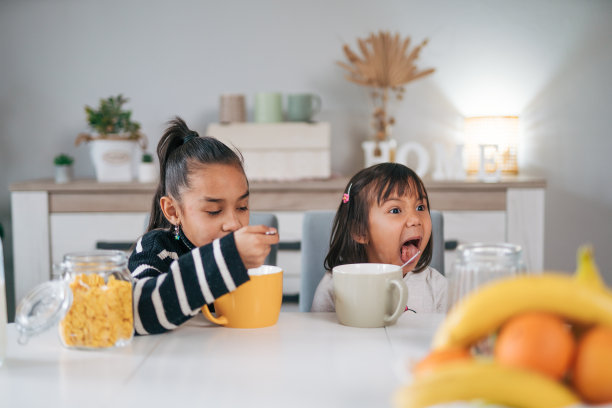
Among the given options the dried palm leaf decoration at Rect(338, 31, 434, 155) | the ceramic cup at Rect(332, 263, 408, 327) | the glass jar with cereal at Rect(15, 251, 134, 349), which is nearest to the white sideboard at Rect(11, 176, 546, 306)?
the dried palm leaf decoration at Rect(338, 31, 434, 155)

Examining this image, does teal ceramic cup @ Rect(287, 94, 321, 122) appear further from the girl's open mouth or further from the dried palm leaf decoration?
the girl's open mouth

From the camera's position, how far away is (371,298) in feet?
3.00

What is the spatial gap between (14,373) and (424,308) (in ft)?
2.83

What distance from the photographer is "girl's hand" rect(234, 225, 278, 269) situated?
87 cm

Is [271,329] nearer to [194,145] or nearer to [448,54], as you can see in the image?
[194,145]

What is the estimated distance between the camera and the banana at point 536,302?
1.76 ft

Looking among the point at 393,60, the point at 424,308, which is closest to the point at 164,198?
the point at 424,308

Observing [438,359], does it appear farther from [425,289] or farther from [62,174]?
[62,174]

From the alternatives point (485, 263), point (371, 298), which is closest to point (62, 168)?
point (371, 298)

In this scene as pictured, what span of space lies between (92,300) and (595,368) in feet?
1.93

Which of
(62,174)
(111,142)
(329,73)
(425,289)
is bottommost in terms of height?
(425,289)

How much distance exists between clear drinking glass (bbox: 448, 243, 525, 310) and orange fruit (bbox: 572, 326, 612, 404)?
20cm

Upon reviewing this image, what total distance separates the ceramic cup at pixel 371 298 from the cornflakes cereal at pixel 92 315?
32 centimetres

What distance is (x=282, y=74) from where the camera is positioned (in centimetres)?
272
